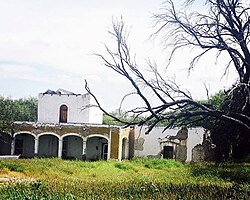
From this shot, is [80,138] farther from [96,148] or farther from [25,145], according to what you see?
[25,145]

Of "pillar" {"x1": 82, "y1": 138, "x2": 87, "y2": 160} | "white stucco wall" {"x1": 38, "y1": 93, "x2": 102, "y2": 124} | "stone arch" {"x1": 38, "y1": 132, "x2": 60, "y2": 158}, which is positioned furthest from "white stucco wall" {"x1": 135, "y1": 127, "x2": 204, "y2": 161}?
"stone arch" {"x1": 38, "y1": 132, "x2": 60, "y2": 158}

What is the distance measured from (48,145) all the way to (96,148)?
13.1 feet

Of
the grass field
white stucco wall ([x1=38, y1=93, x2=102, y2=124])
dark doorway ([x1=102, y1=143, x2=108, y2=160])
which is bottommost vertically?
the grass field

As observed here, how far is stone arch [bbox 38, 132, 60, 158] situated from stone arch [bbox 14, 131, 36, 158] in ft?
2.16

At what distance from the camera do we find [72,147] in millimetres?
38625

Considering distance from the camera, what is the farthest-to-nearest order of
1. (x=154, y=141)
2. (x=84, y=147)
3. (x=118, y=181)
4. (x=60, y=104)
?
(x=60, y=104) → (x=154, y=141) → (x=84, y=147) → (x=118, y=181)

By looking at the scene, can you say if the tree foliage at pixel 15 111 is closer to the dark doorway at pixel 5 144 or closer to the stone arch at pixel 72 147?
the dark doorway at pixel 5 144

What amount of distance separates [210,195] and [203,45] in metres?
4.68

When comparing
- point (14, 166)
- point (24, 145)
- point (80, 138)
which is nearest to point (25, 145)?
point (24, 145)

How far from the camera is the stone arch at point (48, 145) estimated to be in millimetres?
38469

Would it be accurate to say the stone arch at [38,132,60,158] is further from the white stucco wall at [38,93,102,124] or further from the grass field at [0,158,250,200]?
the grass field at [0,158,250,200]

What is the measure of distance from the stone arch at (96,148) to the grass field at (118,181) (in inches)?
175

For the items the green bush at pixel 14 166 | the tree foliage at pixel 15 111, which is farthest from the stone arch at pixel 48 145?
the green bush at pixel 14 166

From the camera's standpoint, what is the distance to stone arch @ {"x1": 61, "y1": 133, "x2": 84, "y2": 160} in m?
38.3
